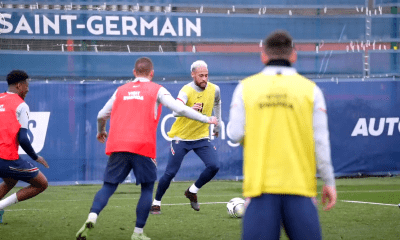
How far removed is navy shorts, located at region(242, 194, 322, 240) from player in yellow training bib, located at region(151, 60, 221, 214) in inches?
226

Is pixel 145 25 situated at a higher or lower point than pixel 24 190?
higher

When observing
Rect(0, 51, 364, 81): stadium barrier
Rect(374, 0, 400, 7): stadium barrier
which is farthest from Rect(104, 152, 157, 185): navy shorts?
Rect(374, 0, 400, 7): stadium barrier

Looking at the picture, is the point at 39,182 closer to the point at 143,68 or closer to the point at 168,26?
the point at 143,68

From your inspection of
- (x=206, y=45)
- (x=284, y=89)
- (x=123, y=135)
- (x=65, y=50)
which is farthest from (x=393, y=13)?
(x=284, y=89)

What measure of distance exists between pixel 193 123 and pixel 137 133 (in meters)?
2.76

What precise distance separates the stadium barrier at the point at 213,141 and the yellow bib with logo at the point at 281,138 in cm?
1107

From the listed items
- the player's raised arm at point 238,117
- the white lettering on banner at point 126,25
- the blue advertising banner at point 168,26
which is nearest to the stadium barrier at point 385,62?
the blue advertising banner at point 168,26

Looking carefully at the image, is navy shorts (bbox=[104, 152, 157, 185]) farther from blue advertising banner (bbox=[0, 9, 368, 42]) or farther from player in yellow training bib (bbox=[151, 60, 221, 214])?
blue advertising banner (bbox=[0, 9, 368, 42])

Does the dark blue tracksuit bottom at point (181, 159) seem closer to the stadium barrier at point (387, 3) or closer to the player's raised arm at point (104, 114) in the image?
the player's raised arm at point (104, 114)

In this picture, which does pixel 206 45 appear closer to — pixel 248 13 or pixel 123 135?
pixel 248 13

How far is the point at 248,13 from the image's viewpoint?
15.8 m

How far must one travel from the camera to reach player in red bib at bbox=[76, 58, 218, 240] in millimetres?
6988

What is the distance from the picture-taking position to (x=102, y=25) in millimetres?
15086

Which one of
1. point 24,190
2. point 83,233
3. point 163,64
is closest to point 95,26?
point 163,64
